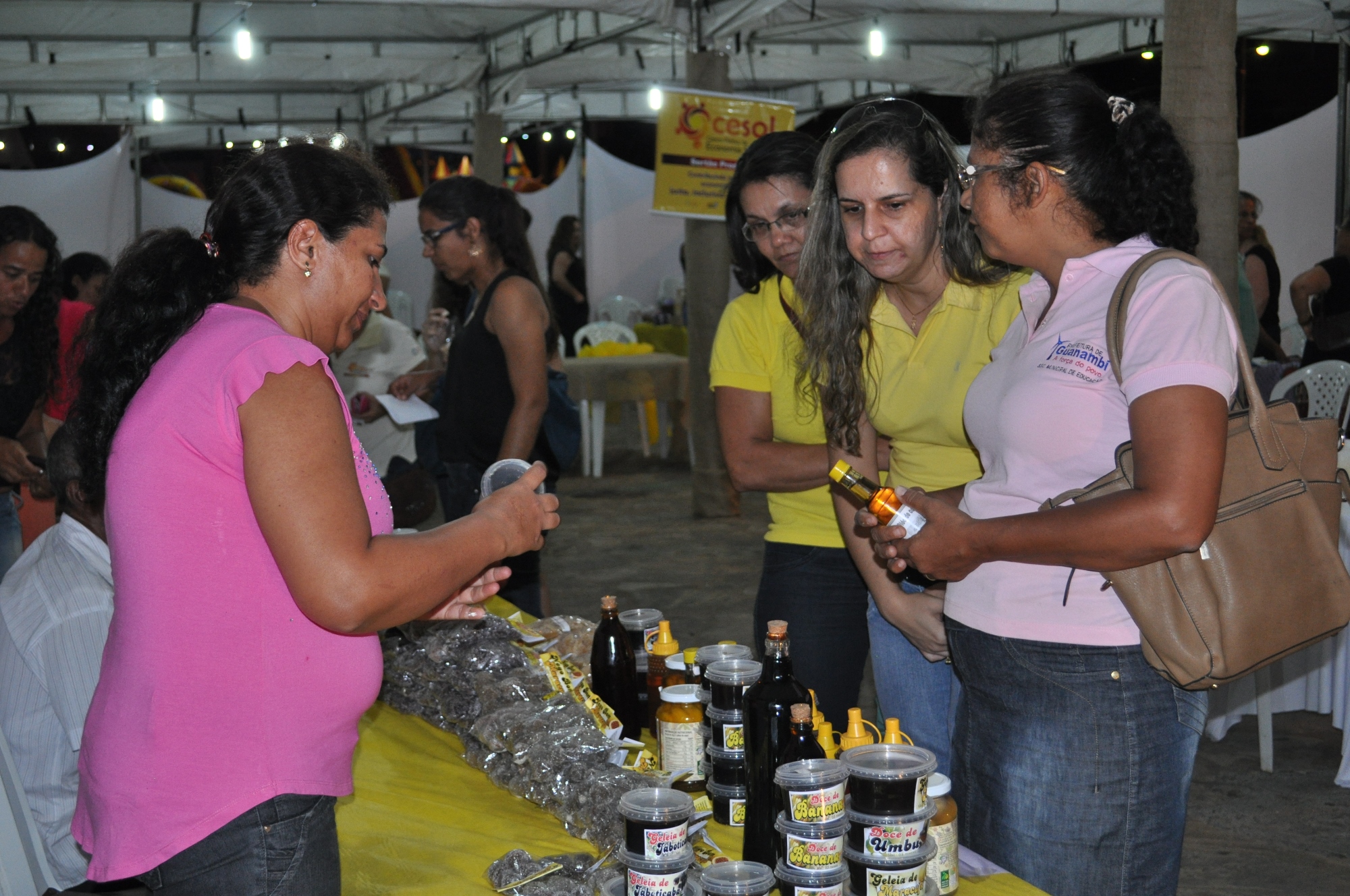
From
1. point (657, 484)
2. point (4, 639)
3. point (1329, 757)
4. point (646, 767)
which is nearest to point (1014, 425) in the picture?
point (646, 767)

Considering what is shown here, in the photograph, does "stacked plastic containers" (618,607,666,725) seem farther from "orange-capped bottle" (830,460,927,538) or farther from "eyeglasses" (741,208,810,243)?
"eyeglasses" (741,208,810,243)

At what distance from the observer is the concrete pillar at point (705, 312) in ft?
23.3

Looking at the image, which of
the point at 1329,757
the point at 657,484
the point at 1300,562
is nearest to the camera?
the point at 1300,562

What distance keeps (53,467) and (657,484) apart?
6.80m

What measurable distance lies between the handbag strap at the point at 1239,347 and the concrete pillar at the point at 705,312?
5608mm

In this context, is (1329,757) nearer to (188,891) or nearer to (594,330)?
(188,891)

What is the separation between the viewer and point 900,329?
2062 millimetres

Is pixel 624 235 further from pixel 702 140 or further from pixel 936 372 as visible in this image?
pixel 936 372

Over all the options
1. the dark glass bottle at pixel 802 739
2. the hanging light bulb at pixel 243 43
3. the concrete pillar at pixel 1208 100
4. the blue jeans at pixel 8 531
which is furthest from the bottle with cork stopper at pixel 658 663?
the hanging light bulb at pixel 243 43

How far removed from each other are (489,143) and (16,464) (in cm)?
841

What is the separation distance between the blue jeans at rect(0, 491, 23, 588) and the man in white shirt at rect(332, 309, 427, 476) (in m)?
1.69

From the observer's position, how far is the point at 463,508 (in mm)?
3504

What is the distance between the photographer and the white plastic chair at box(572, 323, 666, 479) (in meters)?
9.03

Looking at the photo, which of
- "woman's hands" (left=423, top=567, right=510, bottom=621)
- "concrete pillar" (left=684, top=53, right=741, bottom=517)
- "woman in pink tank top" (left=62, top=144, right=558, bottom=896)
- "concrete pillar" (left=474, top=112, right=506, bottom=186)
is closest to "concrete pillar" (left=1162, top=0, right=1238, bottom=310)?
"concrete pillar" (left=684, top=53, right=741, bottom=517)
